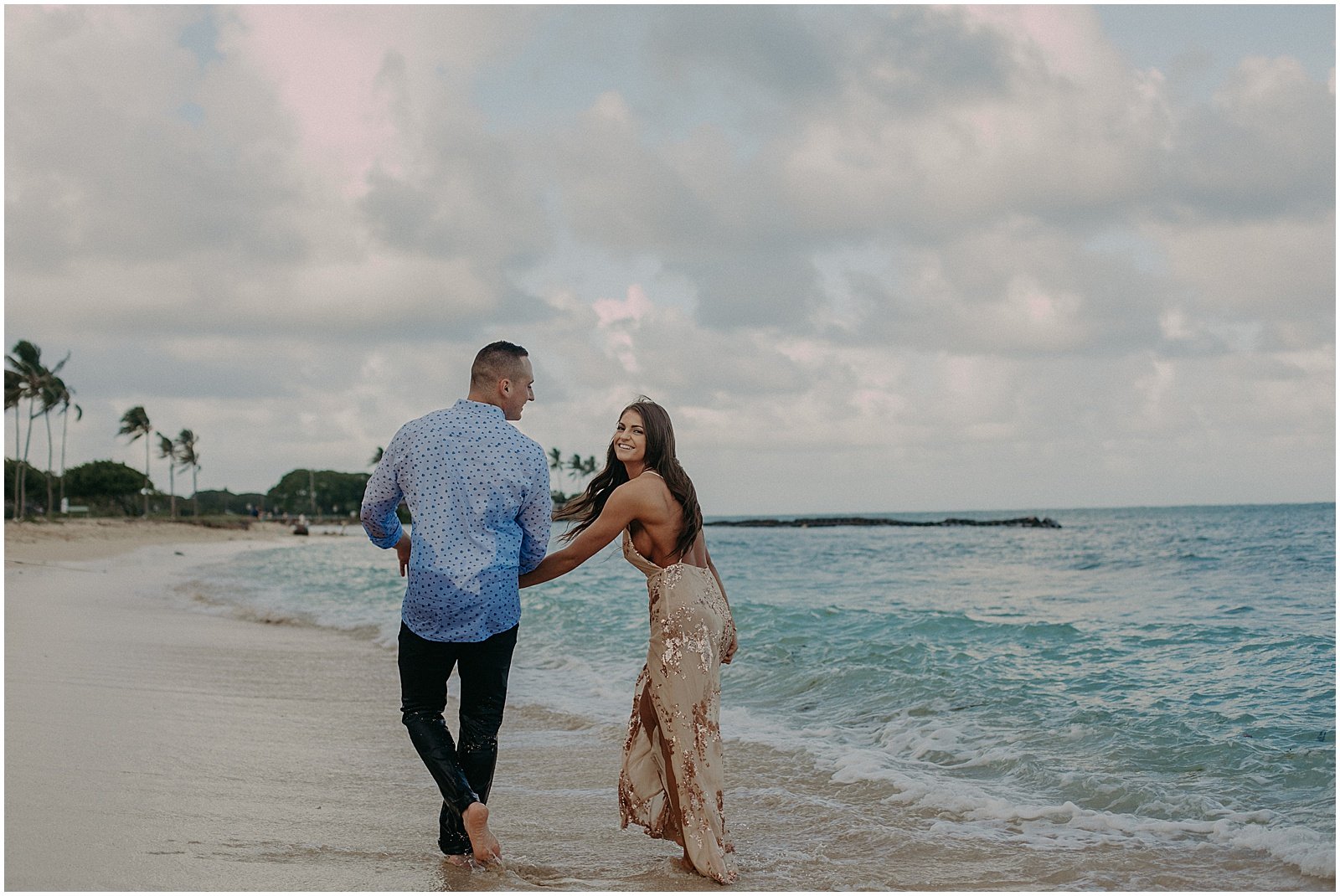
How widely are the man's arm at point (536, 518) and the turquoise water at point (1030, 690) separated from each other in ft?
8.02

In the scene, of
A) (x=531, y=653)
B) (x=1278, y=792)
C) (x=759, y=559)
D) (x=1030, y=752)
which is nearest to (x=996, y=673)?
(x=1030, y=752)

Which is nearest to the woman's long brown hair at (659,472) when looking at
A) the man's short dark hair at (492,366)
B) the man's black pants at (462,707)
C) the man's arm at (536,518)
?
the man's arm at (536,518)

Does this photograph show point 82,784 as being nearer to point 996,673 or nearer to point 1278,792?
point 1278,792

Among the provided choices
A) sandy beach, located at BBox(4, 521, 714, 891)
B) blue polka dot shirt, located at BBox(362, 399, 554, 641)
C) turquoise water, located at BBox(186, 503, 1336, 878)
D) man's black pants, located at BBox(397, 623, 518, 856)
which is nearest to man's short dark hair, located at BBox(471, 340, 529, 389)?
blue polka dot shirt, located at BBox(362, 399, 554, 641)

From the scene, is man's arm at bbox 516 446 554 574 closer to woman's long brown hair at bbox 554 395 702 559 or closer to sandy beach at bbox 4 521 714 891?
woman's long brown hair at bbox 554 395 702 559

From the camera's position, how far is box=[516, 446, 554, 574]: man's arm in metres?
3.93

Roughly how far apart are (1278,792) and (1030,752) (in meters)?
1.33

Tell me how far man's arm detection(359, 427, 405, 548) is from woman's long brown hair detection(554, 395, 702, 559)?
1.99 feet

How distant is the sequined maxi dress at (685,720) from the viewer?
161 inches

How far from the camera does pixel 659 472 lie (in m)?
4.10

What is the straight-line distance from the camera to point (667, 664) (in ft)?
13.4

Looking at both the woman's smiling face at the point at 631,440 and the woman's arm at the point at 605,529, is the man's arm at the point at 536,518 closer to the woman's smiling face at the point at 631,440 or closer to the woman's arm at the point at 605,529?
the woman's arm at the point at 605,529

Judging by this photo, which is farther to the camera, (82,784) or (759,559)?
(759,559)

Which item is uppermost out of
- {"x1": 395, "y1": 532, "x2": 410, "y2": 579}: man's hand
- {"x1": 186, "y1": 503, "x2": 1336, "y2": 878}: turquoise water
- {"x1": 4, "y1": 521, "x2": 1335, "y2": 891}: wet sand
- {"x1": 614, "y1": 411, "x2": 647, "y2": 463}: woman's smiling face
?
{"x1": 614, "y1": 411, "x2": 647, "y2": 463}: woman's smiling face
